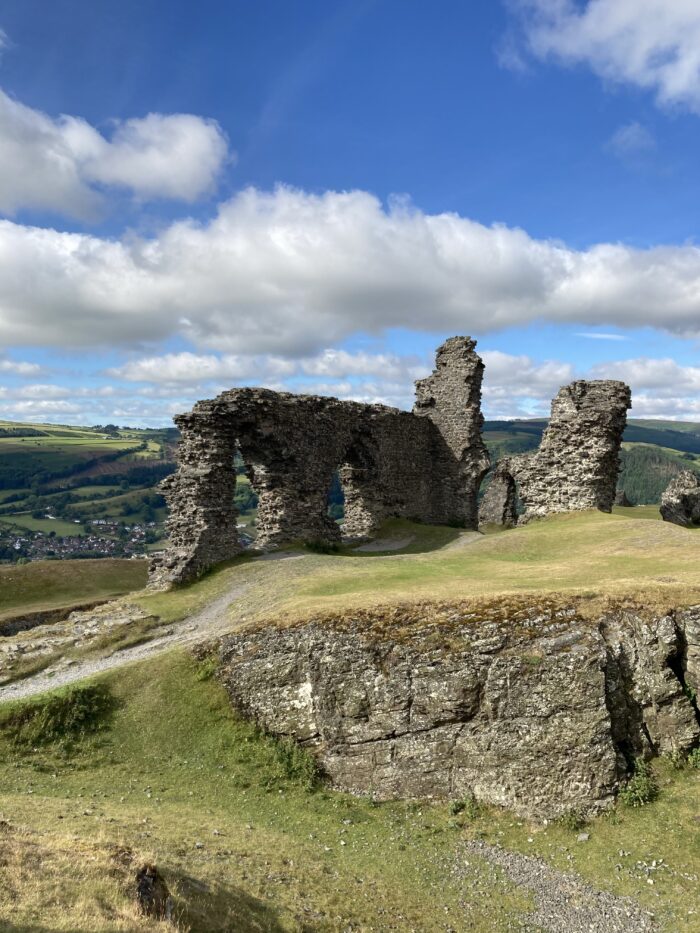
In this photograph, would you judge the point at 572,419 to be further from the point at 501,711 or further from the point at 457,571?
the point at 501,711

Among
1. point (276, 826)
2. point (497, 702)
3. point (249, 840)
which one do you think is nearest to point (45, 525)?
point (276, 826)

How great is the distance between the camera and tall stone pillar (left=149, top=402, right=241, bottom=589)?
32.6m

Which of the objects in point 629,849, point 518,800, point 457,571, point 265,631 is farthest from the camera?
point 457,571

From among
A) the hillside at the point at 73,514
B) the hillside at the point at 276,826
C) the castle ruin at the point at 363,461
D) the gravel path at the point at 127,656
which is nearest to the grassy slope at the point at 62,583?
the castle ruin at the point at 363,461

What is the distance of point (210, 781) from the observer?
17016mm

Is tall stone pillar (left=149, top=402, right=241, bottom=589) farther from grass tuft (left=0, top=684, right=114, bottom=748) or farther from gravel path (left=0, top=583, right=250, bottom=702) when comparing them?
grass tuft (left=0, top=684, right=114, bottom=748)

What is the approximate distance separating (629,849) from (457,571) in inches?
526

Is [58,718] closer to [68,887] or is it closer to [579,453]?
[68,887]

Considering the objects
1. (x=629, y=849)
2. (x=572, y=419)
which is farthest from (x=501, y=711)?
(x=572, y=419)

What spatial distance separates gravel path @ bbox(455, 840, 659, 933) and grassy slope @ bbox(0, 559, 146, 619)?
95.8ft

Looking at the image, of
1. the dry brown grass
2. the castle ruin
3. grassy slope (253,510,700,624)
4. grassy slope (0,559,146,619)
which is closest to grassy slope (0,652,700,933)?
the dry brown grass

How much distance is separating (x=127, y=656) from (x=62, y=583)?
19615 millimetres

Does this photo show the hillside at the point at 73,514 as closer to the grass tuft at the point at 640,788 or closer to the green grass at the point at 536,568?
the green grass at the point at 536,568

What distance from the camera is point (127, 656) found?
76.3 ft
